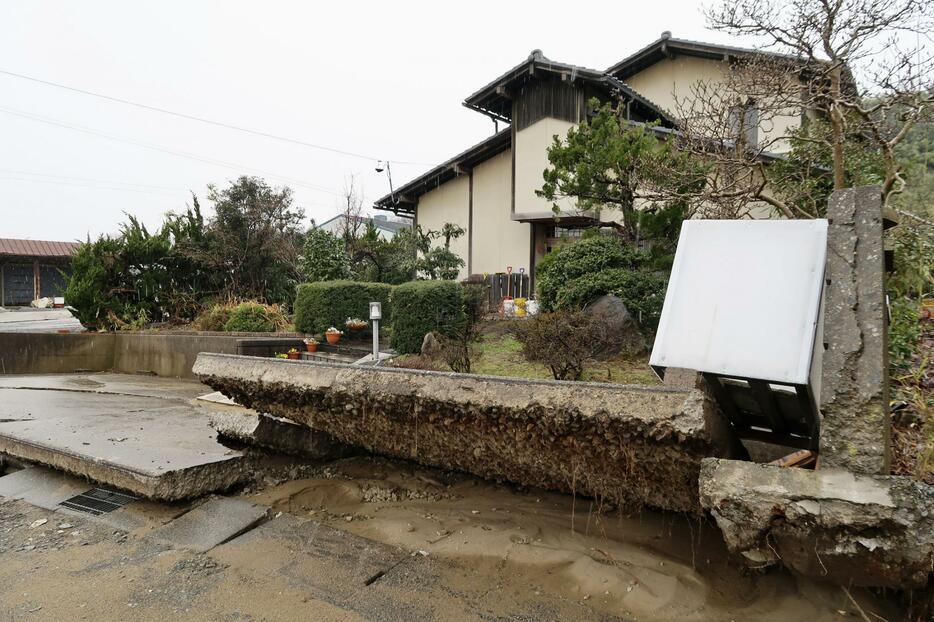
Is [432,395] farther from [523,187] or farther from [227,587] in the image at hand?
[523,187]

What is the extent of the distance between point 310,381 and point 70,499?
2022 mm

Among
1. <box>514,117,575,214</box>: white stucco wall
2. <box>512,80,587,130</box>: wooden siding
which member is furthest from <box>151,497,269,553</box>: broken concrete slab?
<box>512,80,587,130</box>: wooden siding

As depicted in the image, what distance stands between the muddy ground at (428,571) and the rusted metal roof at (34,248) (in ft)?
81.5

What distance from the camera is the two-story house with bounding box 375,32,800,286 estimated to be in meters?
12.1

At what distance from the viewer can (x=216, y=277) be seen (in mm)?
13297

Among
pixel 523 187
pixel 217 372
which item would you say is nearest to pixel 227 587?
pixel 217 372

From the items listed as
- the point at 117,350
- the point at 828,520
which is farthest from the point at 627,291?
the point at 117,350

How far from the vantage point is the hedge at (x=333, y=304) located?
33.2 ft

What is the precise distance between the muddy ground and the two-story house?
8864 mm

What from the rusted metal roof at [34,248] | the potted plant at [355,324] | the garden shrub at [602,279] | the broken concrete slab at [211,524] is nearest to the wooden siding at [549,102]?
the garden shrub at [602,279]

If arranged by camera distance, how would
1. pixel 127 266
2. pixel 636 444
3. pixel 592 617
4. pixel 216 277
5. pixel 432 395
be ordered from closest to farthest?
pixel 592 617, pixel 636 444, pixel 432 395, pixel 127 266, pixel 216 277

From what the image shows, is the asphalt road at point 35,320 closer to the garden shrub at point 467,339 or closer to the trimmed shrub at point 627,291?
the garden shrub at point 467,339

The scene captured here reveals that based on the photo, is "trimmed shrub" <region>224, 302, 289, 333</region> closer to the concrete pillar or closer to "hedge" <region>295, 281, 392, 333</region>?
"hedge" <region>295, 281, 392, 333</region>

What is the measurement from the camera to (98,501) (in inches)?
137
